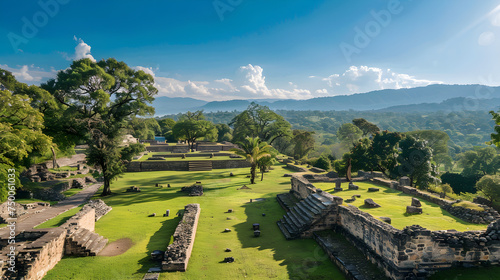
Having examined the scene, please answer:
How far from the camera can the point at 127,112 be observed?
26.1 meters

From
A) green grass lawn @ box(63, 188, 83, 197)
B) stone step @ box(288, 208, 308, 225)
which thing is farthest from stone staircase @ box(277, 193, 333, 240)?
green grass lawn @ box(63, 188, 83, 197)

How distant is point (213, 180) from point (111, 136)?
42.0 feet

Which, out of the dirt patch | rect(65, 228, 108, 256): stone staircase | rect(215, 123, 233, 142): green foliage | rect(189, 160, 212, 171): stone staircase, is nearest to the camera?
rect(65, 228, 108, 256): stone staircase

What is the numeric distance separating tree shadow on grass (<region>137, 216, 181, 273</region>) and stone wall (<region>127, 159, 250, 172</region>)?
73.5 feet

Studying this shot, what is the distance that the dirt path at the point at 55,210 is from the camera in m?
14.1

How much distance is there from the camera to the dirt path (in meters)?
14.1

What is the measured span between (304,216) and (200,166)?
1059 inches

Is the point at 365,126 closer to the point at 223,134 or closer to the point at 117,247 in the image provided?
the point at 223,134

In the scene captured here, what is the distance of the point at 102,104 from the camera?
918 inches

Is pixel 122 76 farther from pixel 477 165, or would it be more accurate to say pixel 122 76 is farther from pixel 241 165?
pixel 477 165

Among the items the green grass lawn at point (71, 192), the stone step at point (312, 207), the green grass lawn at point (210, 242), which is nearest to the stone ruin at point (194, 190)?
the green grass lawn at point (210, 242)

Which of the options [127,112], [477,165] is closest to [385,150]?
[127,112]

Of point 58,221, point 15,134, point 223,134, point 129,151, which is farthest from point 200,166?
point 223,134

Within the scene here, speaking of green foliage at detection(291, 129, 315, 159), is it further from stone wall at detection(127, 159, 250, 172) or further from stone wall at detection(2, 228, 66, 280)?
stone wall at detection(2, 228, 66, 280)
